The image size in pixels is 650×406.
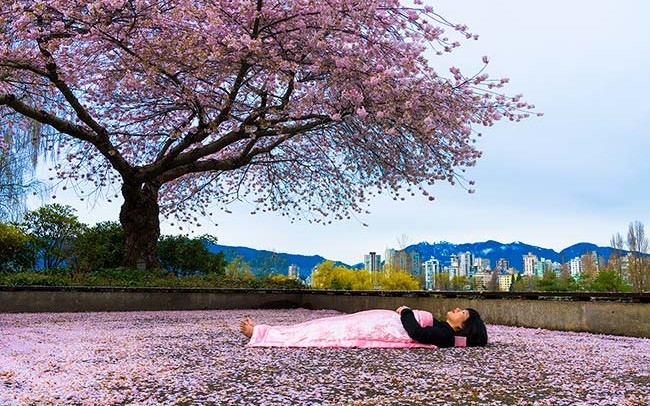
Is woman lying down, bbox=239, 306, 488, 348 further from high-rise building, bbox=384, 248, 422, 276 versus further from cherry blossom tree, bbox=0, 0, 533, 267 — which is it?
high-rise building, bbox=384, 248, 422, 276

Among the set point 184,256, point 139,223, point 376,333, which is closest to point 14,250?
point 139,223

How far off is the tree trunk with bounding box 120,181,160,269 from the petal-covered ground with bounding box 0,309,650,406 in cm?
668

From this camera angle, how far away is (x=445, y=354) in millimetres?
4539

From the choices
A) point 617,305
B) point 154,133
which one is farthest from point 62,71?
point 617,305

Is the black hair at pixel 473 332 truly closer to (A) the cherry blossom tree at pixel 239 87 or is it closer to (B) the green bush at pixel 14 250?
(A) the cherry blossom tree at pixel 239 87

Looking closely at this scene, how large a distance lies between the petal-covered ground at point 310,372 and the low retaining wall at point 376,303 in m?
0.52

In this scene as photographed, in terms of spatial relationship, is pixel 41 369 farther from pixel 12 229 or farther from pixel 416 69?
pixel 12 229

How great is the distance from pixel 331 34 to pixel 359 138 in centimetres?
285

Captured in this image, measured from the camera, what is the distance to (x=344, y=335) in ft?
16.5

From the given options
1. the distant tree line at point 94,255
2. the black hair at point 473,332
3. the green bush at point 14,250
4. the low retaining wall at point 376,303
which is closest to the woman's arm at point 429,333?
the black hair at point 473,332

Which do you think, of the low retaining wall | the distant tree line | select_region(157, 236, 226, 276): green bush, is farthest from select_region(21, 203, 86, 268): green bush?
the low retaining wall

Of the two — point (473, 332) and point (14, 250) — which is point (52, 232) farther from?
point (473, 332)

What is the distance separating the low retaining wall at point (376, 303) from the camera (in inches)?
250

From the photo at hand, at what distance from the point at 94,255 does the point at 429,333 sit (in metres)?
11.3
